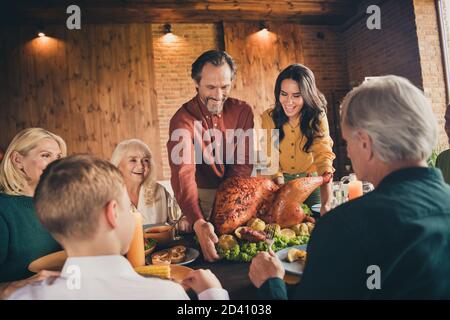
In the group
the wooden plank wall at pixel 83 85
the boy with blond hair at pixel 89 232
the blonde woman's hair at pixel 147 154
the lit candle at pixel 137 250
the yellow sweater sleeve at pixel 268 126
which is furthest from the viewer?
the wooden plank wall at pixel 83 85

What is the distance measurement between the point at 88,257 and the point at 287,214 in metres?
0.91

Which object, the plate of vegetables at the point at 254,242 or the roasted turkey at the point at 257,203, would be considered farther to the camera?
the roasted turkey at the point at 257,203

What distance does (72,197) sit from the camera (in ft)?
2.70

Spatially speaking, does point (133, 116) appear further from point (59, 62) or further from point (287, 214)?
point (287, 214)

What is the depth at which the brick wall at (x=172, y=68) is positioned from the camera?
5949mm

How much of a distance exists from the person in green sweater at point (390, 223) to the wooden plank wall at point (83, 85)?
5.13 meters

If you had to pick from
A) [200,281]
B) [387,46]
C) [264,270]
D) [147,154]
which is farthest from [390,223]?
[387,46]

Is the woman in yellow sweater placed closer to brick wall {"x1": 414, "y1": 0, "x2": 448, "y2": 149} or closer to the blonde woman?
the blonde woman

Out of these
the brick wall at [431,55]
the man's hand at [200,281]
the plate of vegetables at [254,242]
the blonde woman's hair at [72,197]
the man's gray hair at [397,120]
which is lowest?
the man's hand at [200,281]

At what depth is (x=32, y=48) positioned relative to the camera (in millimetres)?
5496

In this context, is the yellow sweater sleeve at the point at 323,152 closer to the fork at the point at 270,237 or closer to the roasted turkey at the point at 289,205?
the roasted turkey at the point at 289,205

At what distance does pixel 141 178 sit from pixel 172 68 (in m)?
3.63

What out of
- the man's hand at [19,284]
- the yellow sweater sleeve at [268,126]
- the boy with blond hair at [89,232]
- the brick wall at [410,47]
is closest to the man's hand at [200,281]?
the boy with blond hair at [89,232]
